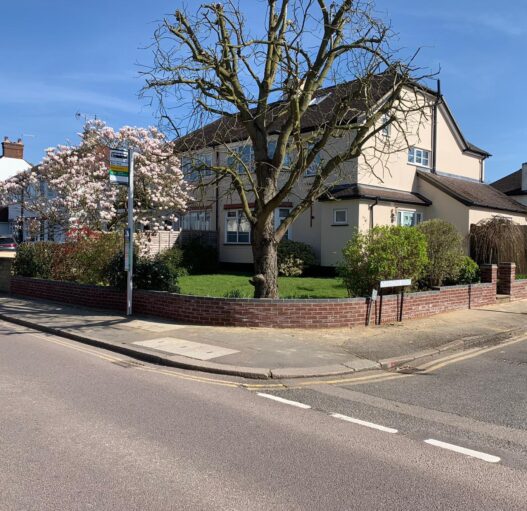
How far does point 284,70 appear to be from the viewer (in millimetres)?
11539

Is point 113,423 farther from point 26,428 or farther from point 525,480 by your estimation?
point 525,480

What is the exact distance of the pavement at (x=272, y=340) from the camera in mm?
7934

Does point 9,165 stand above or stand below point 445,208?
above

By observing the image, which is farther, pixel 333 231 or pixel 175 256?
pixel 175 256

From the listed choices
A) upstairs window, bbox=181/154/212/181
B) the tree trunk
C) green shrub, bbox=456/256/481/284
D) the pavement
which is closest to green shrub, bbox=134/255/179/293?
the pavement

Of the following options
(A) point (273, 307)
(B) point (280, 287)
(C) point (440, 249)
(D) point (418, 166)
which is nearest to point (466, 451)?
(A) point (273, 307)

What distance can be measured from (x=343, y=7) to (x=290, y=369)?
7867 millimetres

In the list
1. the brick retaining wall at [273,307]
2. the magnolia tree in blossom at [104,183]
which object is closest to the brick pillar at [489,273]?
the brick retaining wall at [273,307]

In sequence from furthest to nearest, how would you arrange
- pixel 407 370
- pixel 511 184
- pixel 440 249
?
pixel 511 184, pixel 440 249, pixel 407 370

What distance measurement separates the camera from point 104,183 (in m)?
23.6

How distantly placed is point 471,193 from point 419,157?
10.1 ft

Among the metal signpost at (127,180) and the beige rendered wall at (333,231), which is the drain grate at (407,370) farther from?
the beige rendered wall at (333,231)

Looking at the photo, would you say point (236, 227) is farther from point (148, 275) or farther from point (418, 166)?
point (148, 275)

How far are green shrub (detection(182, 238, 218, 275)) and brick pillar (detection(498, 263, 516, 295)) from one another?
1248 cm
